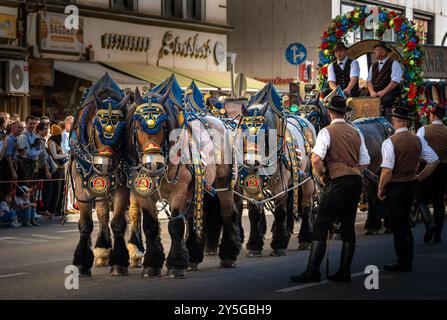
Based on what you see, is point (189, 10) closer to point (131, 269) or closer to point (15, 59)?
point (15, 59)

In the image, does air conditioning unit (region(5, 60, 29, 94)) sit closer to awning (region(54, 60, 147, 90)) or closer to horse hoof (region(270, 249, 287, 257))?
awning (region(54, 60, 147, 90))

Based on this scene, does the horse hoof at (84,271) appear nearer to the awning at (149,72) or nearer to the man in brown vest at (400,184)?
the man in brown vest at (400,184)

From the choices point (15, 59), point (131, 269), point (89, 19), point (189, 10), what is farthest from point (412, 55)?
point (189, 10)

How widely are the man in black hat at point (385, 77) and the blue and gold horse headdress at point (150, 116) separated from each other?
23.1 feet

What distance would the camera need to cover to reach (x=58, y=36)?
29266 millimetres

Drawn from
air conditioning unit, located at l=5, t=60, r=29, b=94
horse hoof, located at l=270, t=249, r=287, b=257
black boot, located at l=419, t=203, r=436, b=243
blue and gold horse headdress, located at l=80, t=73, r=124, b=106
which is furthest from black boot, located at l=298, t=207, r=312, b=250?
air conditioning unit, located at l=5, t=60, r=29, b=94

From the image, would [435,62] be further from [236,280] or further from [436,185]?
[236,280]

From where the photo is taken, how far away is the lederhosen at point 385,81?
17.6 meters

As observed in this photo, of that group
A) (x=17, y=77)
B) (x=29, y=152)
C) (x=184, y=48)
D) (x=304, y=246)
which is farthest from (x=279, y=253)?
(x=184, y=48)

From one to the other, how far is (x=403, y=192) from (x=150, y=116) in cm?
334

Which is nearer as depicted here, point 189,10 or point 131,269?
point 131,269

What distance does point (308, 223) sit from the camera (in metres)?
14.8
